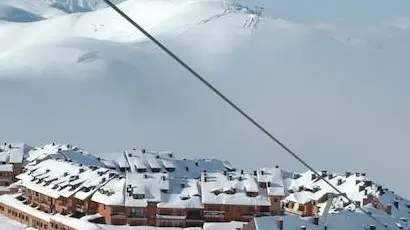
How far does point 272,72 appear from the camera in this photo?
19588 cm

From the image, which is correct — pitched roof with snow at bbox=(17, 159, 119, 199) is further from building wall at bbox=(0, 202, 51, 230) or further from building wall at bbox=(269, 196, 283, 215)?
building wall at bbox=(269, 196, 283, 215)

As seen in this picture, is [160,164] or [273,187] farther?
[160,164]

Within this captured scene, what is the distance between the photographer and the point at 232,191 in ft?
173

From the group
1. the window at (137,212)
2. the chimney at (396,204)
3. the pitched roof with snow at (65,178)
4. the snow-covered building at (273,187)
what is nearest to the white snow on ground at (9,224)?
the pitched roof with snow at (65,178)

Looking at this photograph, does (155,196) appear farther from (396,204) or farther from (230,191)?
(396,204)

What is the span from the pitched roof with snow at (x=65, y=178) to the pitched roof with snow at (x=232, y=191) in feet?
19.8

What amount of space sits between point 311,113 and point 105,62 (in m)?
51.7

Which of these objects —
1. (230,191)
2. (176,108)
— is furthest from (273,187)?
(176,108)

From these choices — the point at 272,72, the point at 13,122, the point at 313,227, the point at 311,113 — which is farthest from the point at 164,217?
the point at 272,72

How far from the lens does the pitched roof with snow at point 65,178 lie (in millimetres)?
53344

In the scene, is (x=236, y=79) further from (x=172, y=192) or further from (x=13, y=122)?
(x=172, y=192)

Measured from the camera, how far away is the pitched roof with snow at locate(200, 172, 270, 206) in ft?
170

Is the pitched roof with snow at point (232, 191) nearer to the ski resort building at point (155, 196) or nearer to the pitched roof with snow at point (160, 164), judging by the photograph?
the ski resort building at point (155, 196)

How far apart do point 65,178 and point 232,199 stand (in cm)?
1126
